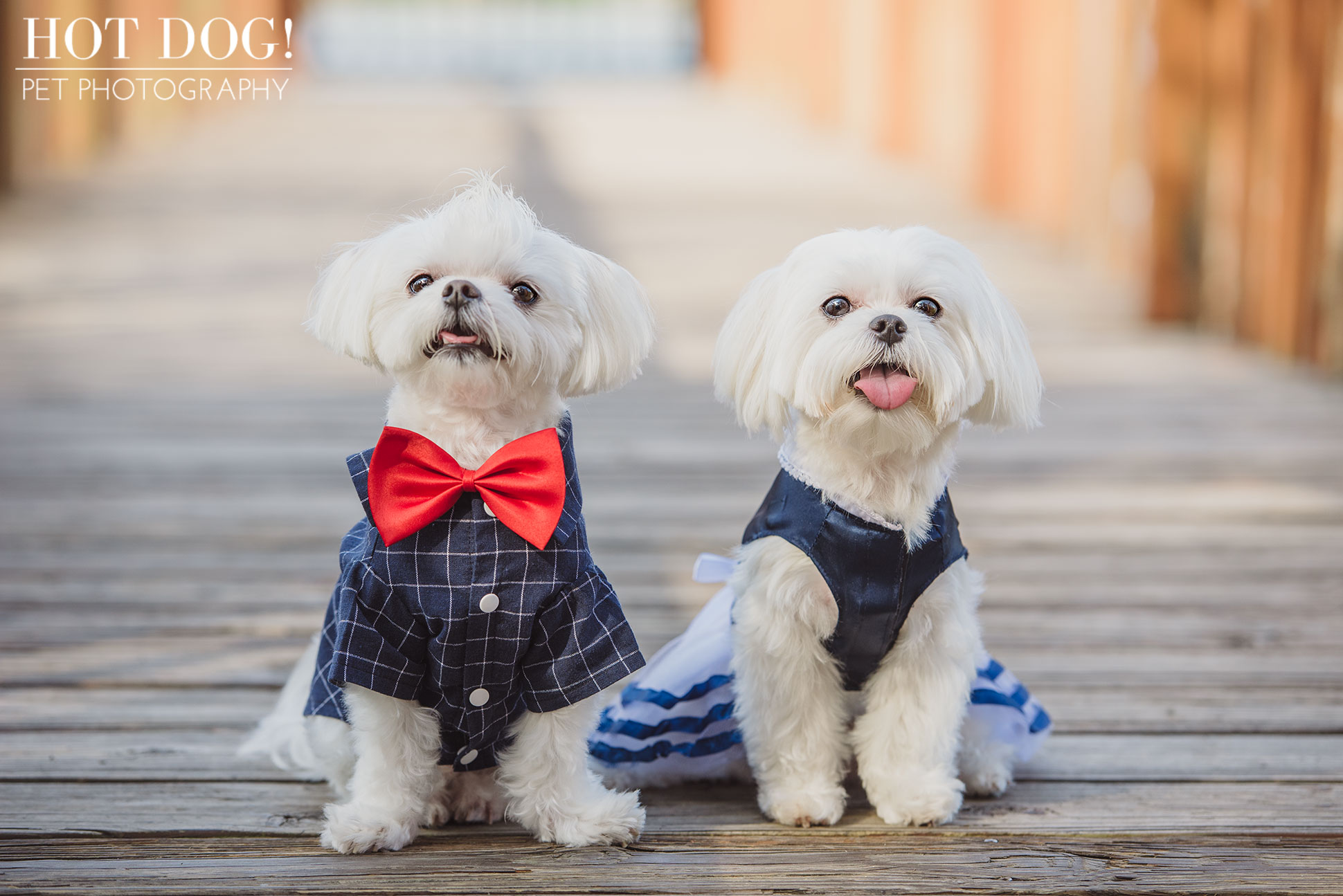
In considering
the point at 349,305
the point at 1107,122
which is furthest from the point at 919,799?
the point at 1107,122

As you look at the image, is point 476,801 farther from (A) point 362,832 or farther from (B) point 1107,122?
(B) point 1107,122

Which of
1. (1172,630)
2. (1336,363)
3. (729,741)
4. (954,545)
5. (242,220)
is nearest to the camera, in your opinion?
(954,545)

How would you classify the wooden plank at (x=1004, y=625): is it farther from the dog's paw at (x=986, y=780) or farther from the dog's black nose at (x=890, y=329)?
the dog's black nose at (x=890, y=329)

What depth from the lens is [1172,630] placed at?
2678mm

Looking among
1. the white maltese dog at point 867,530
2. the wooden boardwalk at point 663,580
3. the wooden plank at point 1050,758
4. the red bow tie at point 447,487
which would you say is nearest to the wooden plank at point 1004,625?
the wooden boardwalk at point 663,580

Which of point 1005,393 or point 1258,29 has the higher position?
point 1258,29

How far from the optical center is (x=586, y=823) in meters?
1.80

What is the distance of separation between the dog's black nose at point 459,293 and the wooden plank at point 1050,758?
32.6 inches

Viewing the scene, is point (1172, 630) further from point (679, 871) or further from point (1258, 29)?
point (1258, 29)

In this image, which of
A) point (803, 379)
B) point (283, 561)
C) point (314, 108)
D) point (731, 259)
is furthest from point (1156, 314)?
point (314, 108)

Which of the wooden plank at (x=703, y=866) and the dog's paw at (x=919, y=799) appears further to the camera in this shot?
the dog's paw at (x=919, y=799)

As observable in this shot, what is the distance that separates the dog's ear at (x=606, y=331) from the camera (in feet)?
5.74

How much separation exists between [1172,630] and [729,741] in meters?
1.15

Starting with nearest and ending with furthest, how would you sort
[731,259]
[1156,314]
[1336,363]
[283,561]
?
[283,561] → [1336,363] → [1156,314] → [731,259]
